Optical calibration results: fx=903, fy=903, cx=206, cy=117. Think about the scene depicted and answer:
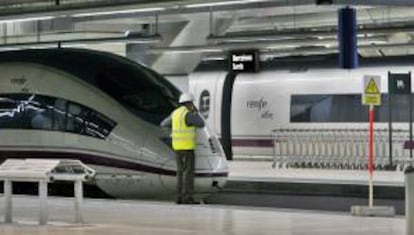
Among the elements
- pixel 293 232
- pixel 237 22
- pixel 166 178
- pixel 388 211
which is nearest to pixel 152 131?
pixel 166 178

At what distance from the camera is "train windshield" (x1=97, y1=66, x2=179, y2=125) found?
15805 millimetres

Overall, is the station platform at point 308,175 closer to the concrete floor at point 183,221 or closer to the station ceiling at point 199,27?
the station ceiling at point 199,27

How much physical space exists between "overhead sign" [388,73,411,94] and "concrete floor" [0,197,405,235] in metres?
10.7

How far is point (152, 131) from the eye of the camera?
50.9ft

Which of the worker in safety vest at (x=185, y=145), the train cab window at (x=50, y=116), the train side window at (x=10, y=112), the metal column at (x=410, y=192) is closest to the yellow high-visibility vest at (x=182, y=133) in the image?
the worker in safety vest at (x=185, y=145)

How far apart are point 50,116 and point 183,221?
5.44 meters

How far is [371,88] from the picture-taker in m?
14.3

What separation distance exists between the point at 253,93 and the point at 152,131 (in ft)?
43.2

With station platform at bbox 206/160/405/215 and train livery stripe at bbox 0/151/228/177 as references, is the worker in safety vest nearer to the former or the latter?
train livery stripe at bbox 0/151/228/177

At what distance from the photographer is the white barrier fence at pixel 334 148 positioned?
24.7 meters

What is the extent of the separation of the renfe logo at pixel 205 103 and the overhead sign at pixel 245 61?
1.34 meters

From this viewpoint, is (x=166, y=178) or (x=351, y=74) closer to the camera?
(x=166, y=178)

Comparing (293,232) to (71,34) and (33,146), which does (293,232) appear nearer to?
(33,146)

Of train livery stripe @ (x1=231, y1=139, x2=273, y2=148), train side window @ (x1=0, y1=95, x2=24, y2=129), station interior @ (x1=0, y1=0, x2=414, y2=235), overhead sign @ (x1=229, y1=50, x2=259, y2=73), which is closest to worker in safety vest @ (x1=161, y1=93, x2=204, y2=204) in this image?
station interior @ (x1=0, y1=0, x2=414, y2=235)
